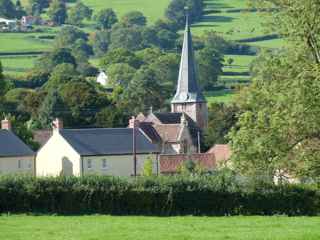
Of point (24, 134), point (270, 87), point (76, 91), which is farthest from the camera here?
point (76, 91)

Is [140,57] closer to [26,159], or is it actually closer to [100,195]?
[26,159]

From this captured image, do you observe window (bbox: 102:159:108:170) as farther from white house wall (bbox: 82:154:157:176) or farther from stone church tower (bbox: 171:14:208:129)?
stone church tower (bbox: 171:14:208:129)

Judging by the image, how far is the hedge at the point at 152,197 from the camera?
45438mm

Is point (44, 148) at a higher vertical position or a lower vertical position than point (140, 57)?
lower

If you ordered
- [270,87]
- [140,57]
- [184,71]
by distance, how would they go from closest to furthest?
1. [270,87]
2. [184,71]
3. [140,57]

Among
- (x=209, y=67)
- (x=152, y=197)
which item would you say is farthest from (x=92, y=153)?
(x=209, y=67)

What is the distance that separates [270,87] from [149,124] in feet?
213

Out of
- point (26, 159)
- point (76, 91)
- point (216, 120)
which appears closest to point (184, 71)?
point (76, 91)

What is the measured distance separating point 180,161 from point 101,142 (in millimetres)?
6420

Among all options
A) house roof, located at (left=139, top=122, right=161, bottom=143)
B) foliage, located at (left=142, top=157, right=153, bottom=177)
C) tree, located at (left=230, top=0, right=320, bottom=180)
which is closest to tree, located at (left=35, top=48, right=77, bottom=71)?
house roof, located at (left=139, top=122, right=161, bottom=143)

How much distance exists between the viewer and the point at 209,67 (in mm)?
171375

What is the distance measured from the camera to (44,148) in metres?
83.9

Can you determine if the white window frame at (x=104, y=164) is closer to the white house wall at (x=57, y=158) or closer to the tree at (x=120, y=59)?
the white house wall at (x=57, y=158)

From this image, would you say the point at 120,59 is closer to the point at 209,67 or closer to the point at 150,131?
the point at 209,67
